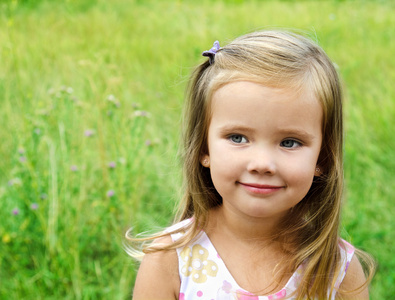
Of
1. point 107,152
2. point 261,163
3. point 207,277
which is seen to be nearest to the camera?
point 261,163

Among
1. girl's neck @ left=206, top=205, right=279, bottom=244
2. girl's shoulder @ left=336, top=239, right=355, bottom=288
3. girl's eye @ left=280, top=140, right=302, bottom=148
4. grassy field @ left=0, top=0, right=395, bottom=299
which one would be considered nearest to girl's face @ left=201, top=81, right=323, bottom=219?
girl's eye @ left=280, top=140, right=302, bottom=148

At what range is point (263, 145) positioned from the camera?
1270 millimetres

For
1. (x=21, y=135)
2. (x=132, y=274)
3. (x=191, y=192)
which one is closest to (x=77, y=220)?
(x=132, y=274)

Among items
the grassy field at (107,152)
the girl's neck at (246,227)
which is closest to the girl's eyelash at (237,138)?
the girl's neck at (246,227)

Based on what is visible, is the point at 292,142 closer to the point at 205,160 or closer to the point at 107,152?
the point at 205,160

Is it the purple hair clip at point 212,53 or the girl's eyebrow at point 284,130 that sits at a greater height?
the purple hair clip at point 212,53

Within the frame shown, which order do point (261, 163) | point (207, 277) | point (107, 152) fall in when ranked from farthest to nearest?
point (107, 152) < point (207, 277) < point (261, 163)

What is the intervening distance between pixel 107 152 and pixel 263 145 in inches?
78.6

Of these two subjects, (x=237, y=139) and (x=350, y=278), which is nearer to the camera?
(x=237, y=139)

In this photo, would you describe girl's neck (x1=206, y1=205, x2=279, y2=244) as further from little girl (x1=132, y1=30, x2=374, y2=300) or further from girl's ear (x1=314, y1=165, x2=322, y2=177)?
girl's ear (x1=314, y1=165, x2=322, y2=177)

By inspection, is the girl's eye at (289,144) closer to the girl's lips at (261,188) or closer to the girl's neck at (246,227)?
the girl's lips at (261,188)

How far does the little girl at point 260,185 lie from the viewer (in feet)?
4.18

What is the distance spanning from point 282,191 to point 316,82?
28 cm

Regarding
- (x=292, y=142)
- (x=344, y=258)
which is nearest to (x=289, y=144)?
(x=292, y=142)
